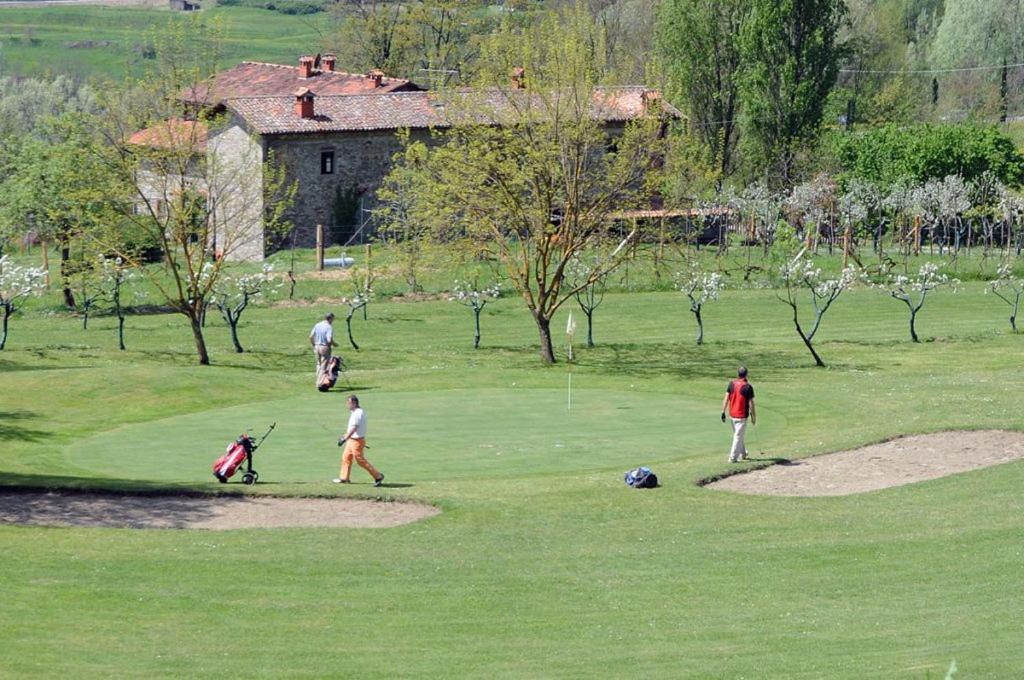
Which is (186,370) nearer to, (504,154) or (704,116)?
(504,154)

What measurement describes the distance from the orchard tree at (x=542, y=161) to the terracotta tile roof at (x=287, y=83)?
50150mm

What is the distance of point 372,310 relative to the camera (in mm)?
69688

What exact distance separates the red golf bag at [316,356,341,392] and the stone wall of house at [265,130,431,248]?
148ft

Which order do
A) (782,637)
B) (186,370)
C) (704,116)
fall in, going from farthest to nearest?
1. (704,116)
2. (186,370)
3. (782,637)

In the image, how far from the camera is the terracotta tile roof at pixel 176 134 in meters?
54.7

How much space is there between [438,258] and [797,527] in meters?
27.9

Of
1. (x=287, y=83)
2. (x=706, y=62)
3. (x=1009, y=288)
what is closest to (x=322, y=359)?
(x=1009, y=288)

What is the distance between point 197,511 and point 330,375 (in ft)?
54.3

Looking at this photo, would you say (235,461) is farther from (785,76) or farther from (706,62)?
(706,62)

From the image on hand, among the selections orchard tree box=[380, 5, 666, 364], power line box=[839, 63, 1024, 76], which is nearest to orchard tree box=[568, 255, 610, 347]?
orchard tree box=[380, 5, 666, 364]

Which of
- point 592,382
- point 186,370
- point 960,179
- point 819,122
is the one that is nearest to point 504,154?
point 592,382

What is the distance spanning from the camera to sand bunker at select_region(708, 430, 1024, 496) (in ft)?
110

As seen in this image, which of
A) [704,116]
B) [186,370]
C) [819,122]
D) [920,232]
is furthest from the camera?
[704,116]

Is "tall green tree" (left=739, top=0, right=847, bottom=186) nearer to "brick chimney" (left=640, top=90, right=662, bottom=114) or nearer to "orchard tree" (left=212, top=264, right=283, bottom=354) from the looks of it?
"brick chimney" (left=640, top=90, right=662, bottom=114)
